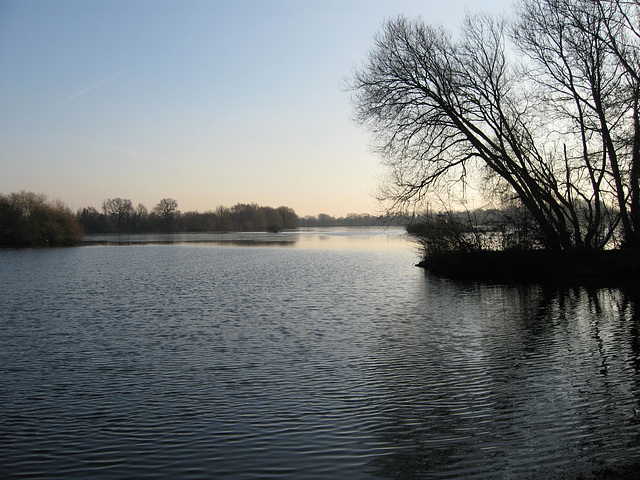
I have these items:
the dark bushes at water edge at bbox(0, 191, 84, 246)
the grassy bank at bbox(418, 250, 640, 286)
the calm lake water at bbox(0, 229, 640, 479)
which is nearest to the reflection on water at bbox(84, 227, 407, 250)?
the dark bushes at water edge at bbox(0, 191, 84, 246)

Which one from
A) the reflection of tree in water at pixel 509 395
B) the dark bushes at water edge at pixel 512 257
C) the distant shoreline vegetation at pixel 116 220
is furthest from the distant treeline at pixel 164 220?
the reflection of tree in water at pixel 509 395

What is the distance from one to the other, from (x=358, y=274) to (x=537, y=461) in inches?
755

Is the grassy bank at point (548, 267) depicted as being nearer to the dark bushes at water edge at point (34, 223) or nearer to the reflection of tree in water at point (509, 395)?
the reflection of tree in water at point (509, 395)

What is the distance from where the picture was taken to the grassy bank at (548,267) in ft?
62.3

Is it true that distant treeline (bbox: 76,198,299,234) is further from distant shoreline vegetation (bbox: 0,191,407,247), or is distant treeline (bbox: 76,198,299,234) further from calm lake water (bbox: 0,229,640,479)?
calm lake water (bbox: 0,229,640,479)

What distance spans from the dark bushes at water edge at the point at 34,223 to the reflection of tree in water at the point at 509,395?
2453 inches

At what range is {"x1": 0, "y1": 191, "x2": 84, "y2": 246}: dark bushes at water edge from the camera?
63812 mm

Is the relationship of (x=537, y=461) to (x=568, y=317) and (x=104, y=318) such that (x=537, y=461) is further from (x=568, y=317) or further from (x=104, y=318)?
(x=104, y=318)

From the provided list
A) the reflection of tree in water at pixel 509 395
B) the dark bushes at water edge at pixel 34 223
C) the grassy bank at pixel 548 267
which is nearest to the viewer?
the reflection of tree in water at pixel 509 395

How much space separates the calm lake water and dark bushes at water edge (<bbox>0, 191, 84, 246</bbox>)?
5398 centimetres

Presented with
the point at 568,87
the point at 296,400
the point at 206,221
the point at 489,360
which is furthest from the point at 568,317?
the point at 206,221

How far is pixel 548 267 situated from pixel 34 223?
61.0 m

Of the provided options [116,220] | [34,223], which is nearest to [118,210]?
[116,220]

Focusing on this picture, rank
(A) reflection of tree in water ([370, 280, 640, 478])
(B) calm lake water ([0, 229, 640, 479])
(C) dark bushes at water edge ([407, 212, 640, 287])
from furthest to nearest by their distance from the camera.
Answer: (C) dark bushes at water edge ([407, 212, 640, 287]), (B) calm lake water ([0, 229, 640, 479]), (A) reflection of tree in water ([370, 280, 640, 478])
